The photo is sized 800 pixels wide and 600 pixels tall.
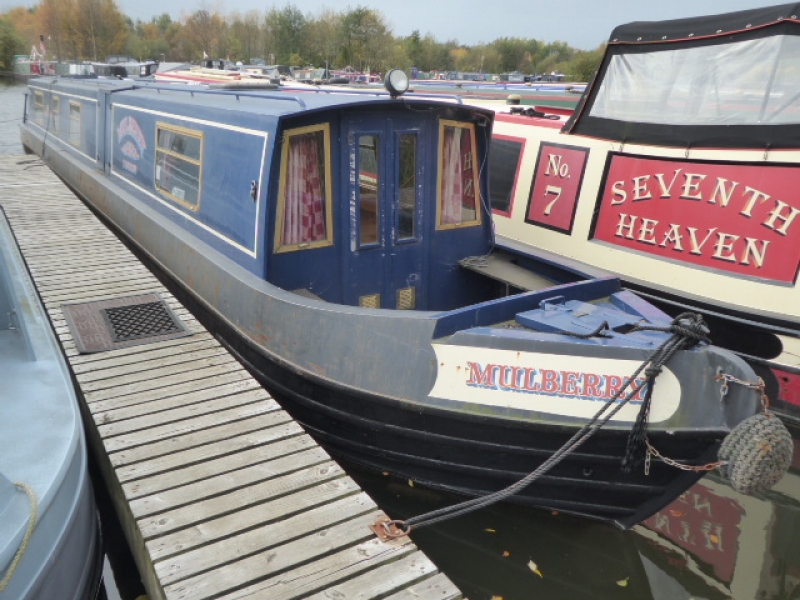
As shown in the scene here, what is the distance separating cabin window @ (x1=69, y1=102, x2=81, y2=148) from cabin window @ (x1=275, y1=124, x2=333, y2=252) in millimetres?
6605

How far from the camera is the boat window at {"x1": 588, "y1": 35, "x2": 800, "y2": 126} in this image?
5176 mm

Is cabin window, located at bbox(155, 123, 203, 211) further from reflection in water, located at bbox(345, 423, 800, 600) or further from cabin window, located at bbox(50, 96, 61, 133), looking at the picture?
cabin window, located at bbox(50, 96, 61, 133)

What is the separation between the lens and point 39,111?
1248 cm

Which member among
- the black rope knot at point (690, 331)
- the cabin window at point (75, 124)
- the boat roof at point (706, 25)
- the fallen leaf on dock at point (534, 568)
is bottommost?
the fallen leaf on dock at point (534, 568)

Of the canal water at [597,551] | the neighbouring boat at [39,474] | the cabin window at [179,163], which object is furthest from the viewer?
the cabin window at [179,163]

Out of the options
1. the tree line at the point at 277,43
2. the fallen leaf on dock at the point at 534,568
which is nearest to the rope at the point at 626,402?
the fallen leaf on dock at the point at 534,568

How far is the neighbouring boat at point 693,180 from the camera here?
16.3ft

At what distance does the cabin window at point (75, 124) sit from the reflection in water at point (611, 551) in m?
7.65

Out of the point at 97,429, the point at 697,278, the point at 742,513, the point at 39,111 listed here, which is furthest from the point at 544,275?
the point at 39,111

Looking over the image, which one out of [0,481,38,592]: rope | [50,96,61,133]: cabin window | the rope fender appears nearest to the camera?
[0,481,38,592]: rope

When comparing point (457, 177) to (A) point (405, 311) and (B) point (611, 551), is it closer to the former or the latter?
(A) point (405, 311)

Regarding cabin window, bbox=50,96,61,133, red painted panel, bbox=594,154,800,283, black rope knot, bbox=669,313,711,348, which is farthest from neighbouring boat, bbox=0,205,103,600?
cabin window, bbox=50,96,61,133

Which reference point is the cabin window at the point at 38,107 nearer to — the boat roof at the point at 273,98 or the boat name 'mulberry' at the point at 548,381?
the boat roof at the point at 273,98

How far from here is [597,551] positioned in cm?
410
